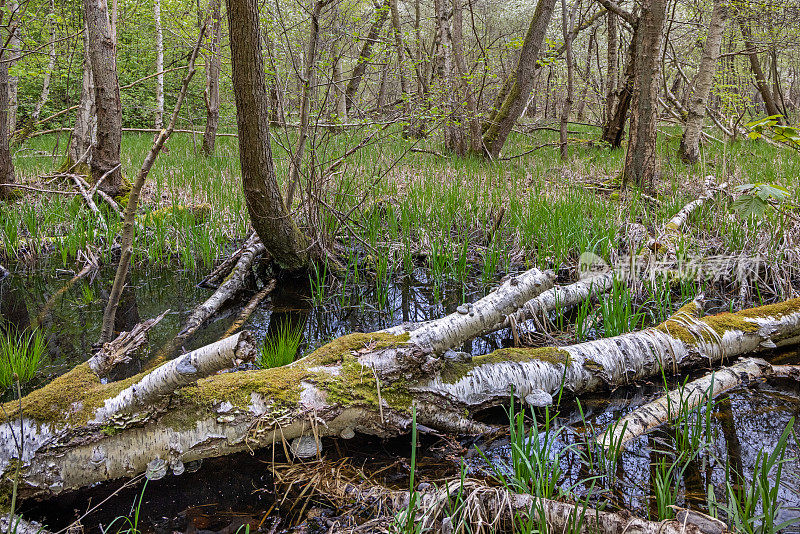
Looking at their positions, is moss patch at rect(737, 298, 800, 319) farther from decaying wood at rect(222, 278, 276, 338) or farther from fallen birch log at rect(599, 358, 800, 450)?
decaying wood at rect(222, 278, 276, 338)

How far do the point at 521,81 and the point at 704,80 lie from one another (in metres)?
3.03

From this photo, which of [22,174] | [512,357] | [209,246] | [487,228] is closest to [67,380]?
[512,357]

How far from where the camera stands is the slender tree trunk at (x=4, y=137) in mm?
5637

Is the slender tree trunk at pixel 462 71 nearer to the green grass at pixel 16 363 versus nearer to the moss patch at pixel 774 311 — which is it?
the moss patch at pixel 774 311

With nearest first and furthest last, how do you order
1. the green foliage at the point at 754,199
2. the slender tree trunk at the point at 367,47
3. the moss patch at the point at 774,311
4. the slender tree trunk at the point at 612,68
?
1. the green foliage at the point at 754,199
2. the moss patch at the point at 774,311
3. the slender tree trunk at the point at 367,47
4. the slender tree trunk at the point at 612,68

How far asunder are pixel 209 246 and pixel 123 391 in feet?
10.5

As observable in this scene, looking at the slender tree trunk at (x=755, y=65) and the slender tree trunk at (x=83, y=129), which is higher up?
the slender tree trunk at (x=755, y=65)

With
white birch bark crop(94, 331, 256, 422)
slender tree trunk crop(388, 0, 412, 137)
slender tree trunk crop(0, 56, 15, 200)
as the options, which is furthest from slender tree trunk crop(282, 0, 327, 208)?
slender tree trunk crop(0, 56, 15, 200)

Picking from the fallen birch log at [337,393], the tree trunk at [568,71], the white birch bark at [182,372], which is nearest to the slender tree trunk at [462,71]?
the tree trunk at [568,71]

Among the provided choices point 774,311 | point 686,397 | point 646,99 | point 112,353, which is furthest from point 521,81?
point 112,353

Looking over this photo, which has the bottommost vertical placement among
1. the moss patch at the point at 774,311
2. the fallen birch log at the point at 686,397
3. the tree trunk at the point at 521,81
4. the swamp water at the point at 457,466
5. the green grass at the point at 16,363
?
the swamp water at the point at 457,466

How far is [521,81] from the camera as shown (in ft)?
30.4

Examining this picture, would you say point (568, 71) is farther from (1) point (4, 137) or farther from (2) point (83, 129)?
(1) point (4, 137)

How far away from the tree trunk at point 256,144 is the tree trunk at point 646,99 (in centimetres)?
436
